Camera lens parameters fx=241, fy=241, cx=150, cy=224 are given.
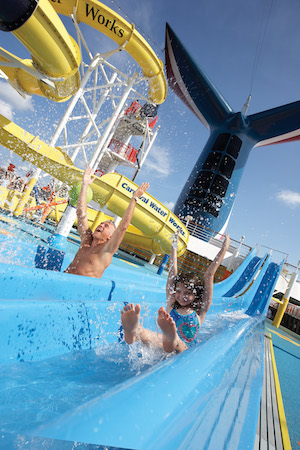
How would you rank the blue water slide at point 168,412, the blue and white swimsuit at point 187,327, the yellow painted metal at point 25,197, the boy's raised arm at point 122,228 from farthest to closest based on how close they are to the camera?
the yellow painted metal at point 25,197
the blue and white swimsuit at point 187,327
the boy's raised arm at point 122,228
the blue water slide at point 168,412

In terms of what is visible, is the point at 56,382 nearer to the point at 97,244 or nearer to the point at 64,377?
the point at 64,377

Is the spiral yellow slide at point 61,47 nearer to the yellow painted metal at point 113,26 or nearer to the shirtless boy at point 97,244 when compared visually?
the yellow painted metal at point 113,26

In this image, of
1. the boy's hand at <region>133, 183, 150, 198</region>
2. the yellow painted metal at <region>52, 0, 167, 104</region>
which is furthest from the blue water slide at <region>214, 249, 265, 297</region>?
the yellow painted metal at <region>52, 0, 167, 104</region>

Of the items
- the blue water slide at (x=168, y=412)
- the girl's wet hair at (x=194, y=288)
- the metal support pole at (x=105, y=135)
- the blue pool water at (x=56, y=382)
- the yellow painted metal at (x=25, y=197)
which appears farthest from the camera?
the metal support pole at (x=105, y=135)

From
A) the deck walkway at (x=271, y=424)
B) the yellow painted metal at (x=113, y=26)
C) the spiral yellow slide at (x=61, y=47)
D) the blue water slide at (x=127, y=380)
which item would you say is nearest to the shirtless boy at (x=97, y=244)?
the blue water slide at (x=127, y=380)

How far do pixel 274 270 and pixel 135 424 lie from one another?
8.29m

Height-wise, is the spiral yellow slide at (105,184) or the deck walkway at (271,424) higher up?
the spiral yellow slide at (105,184)

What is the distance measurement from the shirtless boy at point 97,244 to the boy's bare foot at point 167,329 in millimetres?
789

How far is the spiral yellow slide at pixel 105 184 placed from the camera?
4820mm

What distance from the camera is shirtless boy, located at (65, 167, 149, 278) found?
2133 mm

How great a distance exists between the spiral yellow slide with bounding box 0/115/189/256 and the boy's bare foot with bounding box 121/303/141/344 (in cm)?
426

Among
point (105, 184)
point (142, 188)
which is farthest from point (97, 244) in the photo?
point (105, 184)

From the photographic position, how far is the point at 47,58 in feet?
12.4

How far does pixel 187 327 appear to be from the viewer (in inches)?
87.2
